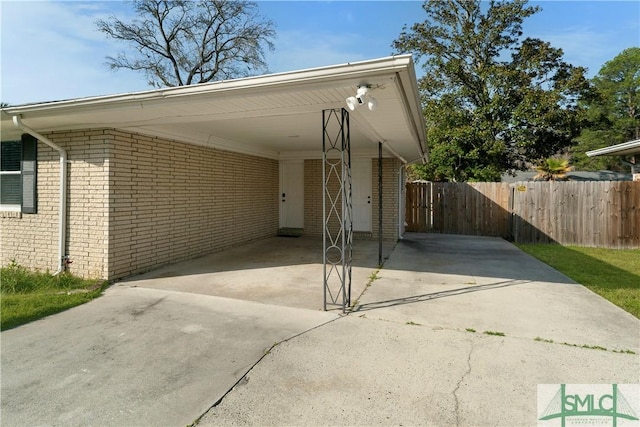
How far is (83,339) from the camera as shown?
337cm

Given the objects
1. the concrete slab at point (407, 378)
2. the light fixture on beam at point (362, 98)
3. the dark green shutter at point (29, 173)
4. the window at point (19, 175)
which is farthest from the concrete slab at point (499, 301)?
the window at point (19, 175)

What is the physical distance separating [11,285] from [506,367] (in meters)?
6.49

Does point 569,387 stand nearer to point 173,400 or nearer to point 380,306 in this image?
point 380,306

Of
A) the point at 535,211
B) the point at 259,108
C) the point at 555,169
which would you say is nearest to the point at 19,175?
the point at 259,108

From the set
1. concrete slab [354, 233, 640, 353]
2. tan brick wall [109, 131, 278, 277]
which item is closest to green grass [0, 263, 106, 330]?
tan brick wall [109, 131, 278, 277]

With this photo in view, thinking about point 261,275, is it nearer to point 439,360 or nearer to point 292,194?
point 439,360

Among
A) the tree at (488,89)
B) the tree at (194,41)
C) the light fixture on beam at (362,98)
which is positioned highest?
the tree at (194,41)

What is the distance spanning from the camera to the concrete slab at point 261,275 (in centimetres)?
480

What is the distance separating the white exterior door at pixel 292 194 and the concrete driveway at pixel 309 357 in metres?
5.82

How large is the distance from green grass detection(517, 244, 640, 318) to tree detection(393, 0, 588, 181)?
8.94 metres

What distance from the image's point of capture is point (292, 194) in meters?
10.8

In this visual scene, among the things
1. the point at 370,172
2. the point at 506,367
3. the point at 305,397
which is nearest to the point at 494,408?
the point at 506,367

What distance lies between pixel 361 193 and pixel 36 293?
7.66m

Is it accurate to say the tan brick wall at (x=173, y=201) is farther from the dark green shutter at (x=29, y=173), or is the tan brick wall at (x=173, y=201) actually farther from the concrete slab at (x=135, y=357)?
the dark green shutter at (x=29, y=173)
